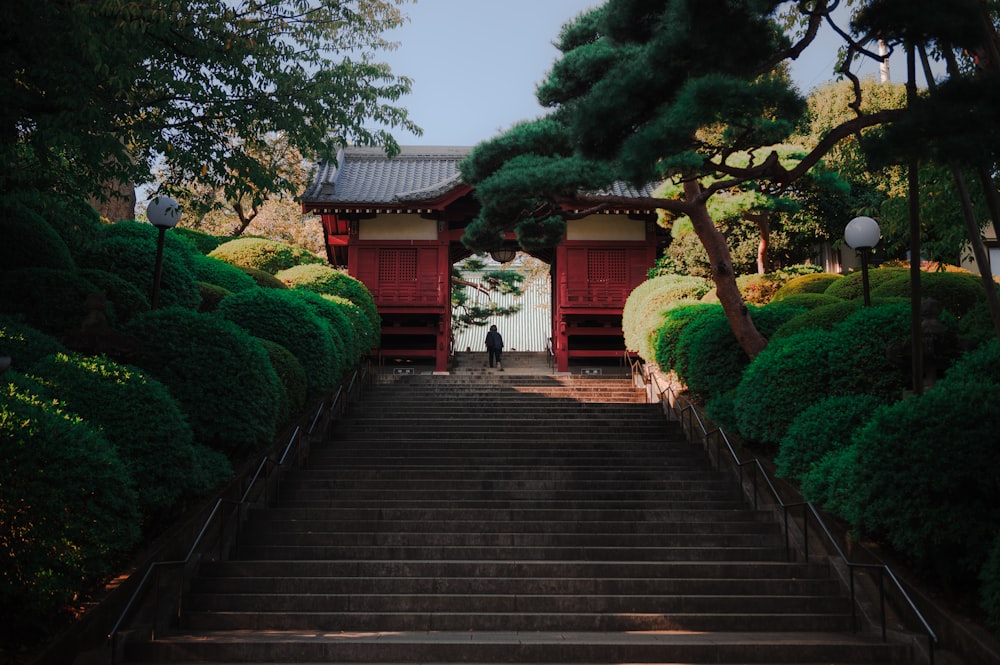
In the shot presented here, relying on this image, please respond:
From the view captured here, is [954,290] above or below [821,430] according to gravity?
above

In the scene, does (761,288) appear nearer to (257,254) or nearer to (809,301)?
(809,301)

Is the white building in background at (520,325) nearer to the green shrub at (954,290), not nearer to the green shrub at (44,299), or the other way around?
the green shrub at (954,290)

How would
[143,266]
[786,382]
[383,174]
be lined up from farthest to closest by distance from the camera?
[383,174] → [143,266] → [786,382]

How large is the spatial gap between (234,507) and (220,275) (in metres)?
6.30

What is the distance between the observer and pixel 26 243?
949cm

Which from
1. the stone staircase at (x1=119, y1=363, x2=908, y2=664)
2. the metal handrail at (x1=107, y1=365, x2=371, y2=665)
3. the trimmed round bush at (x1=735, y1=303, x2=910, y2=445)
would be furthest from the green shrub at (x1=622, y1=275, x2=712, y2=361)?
the metal handrail at (x1=107, y1=365, x2=371, y2=665)

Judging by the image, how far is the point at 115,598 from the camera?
6973 millimetres

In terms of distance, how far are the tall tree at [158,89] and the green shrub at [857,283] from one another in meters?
7.15

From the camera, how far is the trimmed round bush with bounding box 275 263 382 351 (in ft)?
55.7

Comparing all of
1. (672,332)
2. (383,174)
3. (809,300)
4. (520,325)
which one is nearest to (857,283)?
(809,300)

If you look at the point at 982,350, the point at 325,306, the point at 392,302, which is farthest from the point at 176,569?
the point at 392,302

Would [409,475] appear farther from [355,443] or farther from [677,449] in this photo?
[677,449]

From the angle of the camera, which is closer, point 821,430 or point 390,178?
point 821,430

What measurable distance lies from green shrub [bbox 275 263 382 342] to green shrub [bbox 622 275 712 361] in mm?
5798
